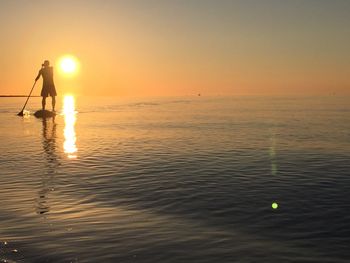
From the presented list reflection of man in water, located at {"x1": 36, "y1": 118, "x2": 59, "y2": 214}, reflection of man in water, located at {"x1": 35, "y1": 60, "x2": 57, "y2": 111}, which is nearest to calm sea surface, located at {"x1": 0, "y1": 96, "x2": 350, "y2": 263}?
reflection of man in water, located at {"x1": 36, "y1": 118, "x2": 59, "y2": 214}

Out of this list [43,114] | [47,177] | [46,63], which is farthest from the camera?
[43,114]

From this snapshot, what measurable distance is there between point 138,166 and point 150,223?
619 cm

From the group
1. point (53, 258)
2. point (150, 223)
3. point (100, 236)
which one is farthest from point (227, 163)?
point (53, 258)

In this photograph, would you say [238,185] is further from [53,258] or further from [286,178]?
[53,258]

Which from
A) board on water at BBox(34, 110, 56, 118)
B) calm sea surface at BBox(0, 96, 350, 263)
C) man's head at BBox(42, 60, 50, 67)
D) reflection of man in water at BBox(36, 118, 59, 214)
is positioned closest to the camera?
calm sea surface at BBox(0, 96, 350, 263)

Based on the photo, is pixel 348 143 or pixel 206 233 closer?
pixel 206 233

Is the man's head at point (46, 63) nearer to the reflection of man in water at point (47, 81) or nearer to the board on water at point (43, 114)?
the reflection of man in water at point (47, 81)

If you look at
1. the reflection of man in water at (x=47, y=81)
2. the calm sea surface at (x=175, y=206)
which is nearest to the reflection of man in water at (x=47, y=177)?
the calm sea surface at (x=175, y=206)

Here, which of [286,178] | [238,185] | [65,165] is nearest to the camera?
[238,185]

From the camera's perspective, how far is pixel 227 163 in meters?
14.1

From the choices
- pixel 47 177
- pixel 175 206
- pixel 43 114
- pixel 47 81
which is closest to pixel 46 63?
pixel 47 81

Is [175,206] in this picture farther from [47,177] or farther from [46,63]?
[46,63]

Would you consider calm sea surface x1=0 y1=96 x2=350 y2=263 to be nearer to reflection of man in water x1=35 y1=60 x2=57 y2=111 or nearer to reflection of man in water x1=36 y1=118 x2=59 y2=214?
reflection of man in water x1=36 y1=118 x2=59 y2=214

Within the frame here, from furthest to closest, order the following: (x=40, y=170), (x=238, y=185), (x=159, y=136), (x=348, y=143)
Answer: (x=159, y=136), (x=348, y=143), (x=40, y=170), (x=238, y=185)
